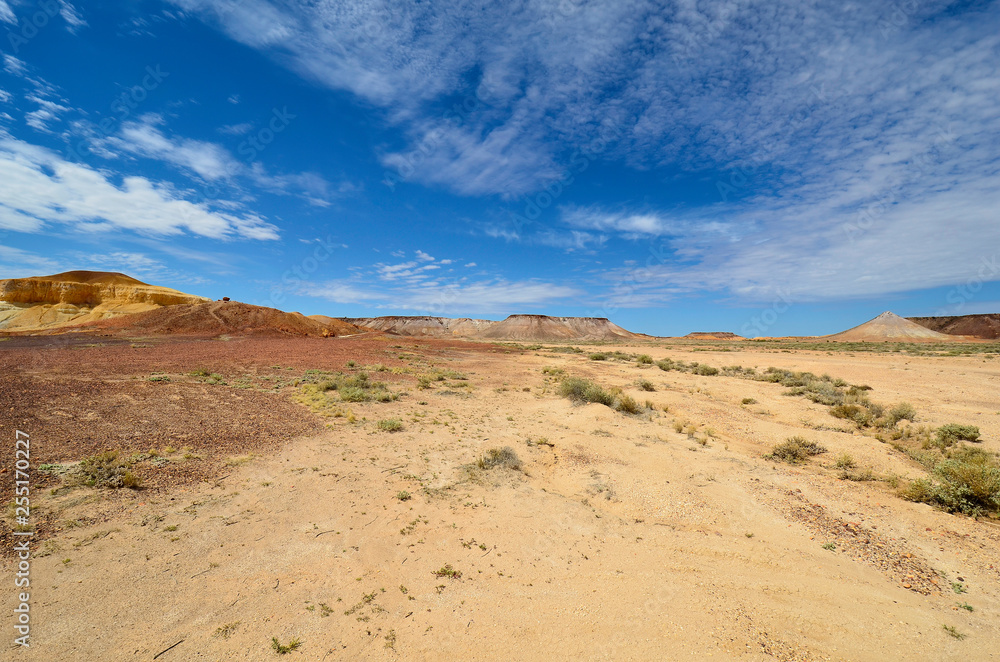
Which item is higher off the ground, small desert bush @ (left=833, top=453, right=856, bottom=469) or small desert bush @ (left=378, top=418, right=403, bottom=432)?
small desert bush @ (left=378, top=418, right=403, bottom=432)

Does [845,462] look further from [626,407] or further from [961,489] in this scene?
[626,407]

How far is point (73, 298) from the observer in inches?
2522

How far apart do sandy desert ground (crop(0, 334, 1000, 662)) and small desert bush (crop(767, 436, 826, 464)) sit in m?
0.28

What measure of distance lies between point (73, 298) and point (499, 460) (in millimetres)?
89864

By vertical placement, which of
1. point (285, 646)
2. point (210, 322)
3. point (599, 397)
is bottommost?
point (285, 646)

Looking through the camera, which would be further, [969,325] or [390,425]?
[969,325]

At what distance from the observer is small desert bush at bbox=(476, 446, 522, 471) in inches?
320

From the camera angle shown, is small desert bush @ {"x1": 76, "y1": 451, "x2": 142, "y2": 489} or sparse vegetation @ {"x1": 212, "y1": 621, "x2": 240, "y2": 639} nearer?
sparse vegetation @ {"x1": 212, "y1": 621, "x2": 240, "y2": 639}

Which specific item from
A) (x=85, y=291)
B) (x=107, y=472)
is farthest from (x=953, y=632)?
(x=85, y=291)

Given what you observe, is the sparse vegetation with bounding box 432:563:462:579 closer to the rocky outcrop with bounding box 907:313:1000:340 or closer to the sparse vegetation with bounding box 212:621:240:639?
the sparse vegetation with bounding box 212:621:240:639

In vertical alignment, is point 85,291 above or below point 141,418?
above

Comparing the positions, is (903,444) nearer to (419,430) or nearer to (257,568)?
(419,430)

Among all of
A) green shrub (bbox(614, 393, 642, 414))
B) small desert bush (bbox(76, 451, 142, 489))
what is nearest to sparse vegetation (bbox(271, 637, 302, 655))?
small desert bush (bbox(76, 451, 142, 489))

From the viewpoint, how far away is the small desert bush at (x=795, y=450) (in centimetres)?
898
